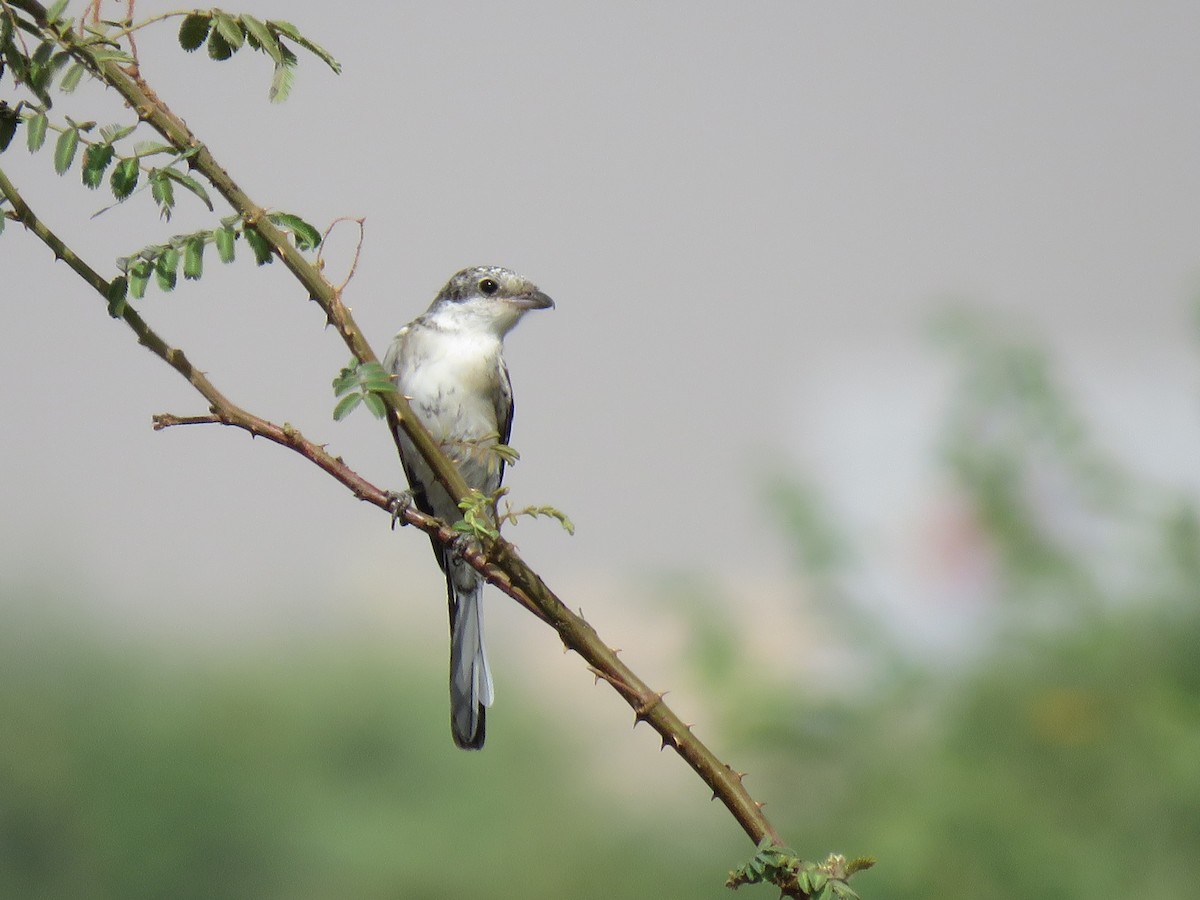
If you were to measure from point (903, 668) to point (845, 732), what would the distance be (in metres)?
0.24

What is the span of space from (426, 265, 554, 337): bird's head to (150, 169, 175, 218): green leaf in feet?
5.53

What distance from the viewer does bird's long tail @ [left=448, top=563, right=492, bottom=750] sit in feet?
5.86

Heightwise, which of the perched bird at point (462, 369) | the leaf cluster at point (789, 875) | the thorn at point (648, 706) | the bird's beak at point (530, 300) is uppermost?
the bird's beak at point (530, 300)

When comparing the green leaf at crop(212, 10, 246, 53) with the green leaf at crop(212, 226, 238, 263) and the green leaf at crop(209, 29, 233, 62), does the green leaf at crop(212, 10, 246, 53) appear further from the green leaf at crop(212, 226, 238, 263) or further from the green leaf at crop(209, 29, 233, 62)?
the green leaf at crop(212, 226, 238, 263)

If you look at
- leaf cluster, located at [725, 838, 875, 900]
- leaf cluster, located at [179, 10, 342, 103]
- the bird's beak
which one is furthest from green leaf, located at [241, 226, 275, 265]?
the bird's beak

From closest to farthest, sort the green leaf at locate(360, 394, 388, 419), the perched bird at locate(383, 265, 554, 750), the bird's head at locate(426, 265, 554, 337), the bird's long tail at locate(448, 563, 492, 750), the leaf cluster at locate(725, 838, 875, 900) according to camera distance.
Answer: the leaf cluster at locate(725, 838, 875, 900) → the green leaf at locate(360, 394, 388, 419) → the bird's long tail at locate(448, 563, 492, 750) → the perched bird at locate(383, 265, 554, 750) → the bird's head at locate(426, 265, 554, 337)

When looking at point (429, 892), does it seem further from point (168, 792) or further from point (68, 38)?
point (68, 38)

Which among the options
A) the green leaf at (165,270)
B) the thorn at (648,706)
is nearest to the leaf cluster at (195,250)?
the green leaf at (165,270)

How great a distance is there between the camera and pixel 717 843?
428 cm

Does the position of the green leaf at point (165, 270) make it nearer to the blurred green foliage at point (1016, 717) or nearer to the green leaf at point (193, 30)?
the green leaf at point (193, 30)

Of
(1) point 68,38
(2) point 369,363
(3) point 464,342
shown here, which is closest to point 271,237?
(2) point 369,363

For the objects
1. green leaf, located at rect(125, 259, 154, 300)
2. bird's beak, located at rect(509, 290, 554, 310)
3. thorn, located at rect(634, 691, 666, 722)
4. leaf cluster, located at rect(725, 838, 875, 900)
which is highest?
bird's beak, located at rect(509, 290, 554, 310)

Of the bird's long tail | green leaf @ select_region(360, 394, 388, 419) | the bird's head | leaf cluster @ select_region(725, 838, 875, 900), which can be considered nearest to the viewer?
leaf cluster @ select_region(725, 838, 875, 900)

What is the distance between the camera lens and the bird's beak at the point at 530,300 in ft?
8.68
